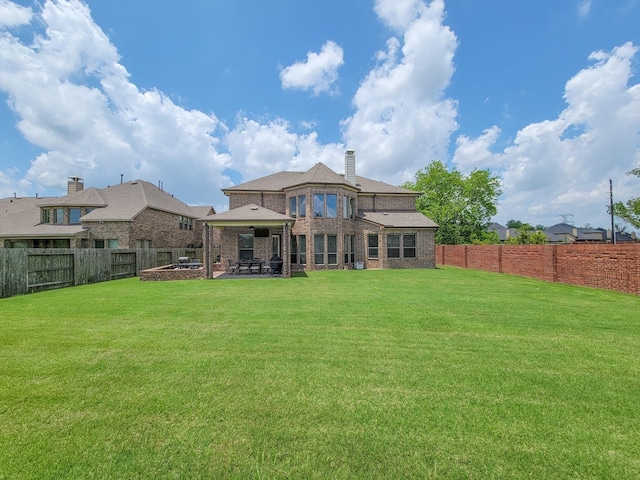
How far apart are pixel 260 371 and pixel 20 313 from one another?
759 centimetres

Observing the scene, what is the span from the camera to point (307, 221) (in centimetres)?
1981

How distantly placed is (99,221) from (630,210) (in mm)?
46092

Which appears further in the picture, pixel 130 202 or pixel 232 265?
pixel 130 202

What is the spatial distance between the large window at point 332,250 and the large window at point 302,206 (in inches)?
92.8

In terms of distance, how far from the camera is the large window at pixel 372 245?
848 inches

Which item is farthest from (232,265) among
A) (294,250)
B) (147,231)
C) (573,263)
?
(573,263)

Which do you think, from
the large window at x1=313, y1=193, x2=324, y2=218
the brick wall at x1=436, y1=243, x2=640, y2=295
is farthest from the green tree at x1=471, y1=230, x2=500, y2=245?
the large window at x1=313, y1=193, x2=324, y2=218

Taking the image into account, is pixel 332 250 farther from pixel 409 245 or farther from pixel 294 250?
pixel 409 245

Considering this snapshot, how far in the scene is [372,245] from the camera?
2158cm

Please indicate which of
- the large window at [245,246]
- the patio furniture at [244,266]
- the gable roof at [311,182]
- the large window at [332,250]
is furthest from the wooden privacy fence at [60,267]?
the large window at [332,250]

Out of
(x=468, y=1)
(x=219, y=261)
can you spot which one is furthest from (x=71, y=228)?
Answer: (x=468, y=1)

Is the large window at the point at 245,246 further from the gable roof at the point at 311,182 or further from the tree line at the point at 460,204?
the tree line at the point at 460,204

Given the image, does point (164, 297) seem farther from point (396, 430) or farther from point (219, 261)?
point (219, 261)

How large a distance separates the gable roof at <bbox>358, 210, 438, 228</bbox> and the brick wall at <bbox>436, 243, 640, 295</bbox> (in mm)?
4262
